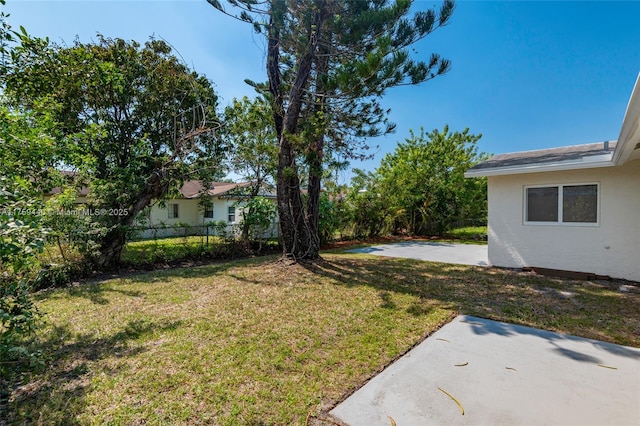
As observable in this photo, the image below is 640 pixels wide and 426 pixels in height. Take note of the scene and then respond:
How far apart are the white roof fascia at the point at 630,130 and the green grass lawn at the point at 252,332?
8.50 ft

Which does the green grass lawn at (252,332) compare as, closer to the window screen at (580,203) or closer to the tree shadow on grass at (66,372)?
the tree shadow on grass at (66,372)

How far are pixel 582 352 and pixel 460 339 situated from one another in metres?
1.26

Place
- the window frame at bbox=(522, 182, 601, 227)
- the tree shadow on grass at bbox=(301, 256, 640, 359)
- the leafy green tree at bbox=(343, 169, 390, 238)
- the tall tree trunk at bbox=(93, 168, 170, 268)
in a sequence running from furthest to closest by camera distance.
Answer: the leafy green tree at bbox=(343, 169, 390, 238), the tall tree trunk at bbox=(93, 168, 170, 268), the window frame at bbox=(522, 182, 601, 227), the tree shadow on grass at bbox=(301, 256, 640, 359)

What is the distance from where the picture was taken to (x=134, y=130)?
1060 cm

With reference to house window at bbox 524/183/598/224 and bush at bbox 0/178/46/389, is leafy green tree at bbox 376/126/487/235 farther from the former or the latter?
bush at bbox 0/178/46/389

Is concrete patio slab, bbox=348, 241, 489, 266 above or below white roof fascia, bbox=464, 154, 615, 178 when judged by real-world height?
below

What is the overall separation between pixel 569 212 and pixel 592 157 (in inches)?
52.9

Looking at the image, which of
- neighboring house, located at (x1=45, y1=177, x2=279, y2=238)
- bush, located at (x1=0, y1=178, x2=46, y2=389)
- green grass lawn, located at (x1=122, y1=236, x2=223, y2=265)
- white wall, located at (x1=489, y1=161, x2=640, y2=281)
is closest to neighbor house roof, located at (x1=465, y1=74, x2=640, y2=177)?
white wall, located at (x1=489, y1=161, x2=640, y2=281)

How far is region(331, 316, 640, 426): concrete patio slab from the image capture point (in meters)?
2.27

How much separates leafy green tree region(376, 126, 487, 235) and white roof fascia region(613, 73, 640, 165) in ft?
33.1

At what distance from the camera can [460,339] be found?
3.65 m

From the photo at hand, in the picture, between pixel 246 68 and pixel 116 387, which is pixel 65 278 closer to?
pixel 116 387

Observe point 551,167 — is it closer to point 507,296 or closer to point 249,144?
point 507,296

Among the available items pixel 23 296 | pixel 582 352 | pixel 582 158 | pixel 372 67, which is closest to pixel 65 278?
pixel 23 296
